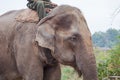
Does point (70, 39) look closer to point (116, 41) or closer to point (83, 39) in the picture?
point (83, 39)

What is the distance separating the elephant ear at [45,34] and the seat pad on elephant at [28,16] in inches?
11.3

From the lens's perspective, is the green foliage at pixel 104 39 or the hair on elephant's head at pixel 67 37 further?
the green foliage at pixel 104 39

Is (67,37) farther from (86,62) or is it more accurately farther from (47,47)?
(86,62)

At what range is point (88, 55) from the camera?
16.0 ft

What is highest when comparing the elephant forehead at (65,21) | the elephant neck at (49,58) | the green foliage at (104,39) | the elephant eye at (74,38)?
the elephant forehead at (65,21)

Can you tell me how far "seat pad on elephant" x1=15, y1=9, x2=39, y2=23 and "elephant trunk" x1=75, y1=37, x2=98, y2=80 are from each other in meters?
0.91

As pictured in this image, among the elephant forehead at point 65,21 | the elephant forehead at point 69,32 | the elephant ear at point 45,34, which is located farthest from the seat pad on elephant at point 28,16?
the elephant forehead at point 69,32

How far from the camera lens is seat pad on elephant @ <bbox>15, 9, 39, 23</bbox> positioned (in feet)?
18.6

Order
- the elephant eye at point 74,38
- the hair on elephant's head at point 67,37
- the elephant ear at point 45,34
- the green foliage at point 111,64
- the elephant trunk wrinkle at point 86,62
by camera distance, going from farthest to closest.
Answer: the green foliage at point 111,64, the elephant ear at point 45,34, the elephant eye at point 74,38, the hair on elephant's head at point 67,37, the elephant trunk wrinkle at point 86,62

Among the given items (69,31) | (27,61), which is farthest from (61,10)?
(27,61)

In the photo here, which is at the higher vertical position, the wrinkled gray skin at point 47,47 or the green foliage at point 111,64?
the wrinkled gray skin at point 47,47

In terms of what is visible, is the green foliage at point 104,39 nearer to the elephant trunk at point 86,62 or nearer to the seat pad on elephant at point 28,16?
the seat pad on elephant at point 28,16

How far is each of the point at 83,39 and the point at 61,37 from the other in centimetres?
30

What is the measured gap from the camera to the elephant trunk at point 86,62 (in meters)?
4.77
